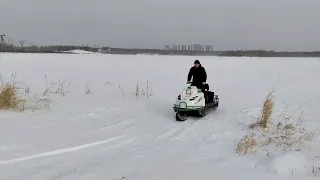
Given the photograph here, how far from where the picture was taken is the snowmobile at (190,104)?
373 inches

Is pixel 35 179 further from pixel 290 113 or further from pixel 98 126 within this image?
pixel 290 113

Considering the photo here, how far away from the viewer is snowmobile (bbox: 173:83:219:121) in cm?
947

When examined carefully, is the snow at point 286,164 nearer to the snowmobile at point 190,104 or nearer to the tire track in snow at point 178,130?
the tire track in snow at point 178,130

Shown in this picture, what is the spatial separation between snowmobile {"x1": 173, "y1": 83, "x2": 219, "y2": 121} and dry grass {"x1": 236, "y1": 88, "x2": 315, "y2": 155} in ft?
5.72

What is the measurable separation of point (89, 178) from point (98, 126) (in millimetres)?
3680

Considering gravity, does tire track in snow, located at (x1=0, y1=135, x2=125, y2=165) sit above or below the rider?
below

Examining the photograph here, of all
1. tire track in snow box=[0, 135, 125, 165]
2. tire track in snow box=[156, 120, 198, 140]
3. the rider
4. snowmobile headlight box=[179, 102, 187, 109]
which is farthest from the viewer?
the rider

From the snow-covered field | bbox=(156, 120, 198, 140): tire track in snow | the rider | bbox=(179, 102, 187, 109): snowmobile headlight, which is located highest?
the rider

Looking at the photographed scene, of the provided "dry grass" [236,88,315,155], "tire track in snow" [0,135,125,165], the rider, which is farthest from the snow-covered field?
the rider

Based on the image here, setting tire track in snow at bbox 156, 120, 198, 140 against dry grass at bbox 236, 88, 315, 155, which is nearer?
dry grass at bbox 236, 88, 315, 155

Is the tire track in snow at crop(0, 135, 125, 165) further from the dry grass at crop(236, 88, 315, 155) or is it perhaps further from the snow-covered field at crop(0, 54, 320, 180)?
the dry grass at crop(236, 88, 315, 155)

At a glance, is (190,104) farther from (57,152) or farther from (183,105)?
(57,152)

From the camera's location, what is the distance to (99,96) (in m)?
13.9

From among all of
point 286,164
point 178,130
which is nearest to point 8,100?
point 178,130
